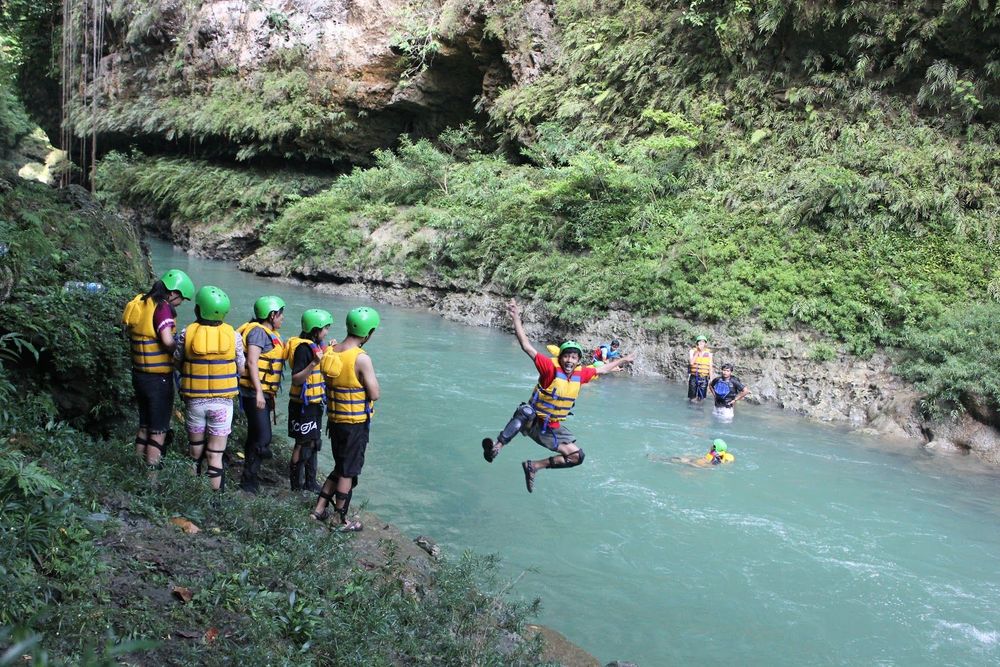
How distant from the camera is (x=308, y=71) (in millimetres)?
30938

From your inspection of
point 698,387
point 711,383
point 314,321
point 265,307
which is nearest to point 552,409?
point 314,321

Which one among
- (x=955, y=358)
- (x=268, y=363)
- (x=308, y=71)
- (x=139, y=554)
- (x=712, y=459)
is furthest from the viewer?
(x=308, y=71)

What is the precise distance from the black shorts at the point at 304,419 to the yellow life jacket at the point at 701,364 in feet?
29.0

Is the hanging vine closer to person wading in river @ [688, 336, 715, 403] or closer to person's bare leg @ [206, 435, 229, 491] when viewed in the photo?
person wading in river @ [688, 336, 715, 403]

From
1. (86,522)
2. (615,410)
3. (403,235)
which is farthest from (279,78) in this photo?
(86,522)

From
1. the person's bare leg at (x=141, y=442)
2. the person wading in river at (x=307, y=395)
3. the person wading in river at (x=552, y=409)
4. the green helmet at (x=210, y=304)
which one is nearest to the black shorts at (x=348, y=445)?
the person wading in river at (x=307, y=395)

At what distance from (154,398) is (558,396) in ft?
12.2

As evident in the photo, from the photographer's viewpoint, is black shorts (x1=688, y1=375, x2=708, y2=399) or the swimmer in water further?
black shorts (x1=688, y1=375, x2=708, y2=399)

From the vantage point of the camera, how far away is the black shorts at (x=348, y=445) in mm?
5914

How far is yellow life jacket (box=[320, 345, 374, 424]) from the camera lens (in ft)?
18.9

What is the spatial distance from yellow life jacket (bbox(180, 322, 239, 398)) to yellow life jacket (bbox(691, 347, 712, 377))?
395 inches

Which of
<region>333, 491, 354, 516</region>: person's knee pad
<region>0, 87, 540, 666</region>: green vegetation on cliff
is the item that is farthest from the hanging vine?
<region>333, 491, 354, 516</region>: person's knee pad

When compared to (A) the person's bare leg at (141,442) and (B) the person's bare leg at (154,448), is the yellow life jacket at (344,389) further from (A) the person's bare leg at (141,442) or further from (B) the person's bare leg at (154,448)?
(A) the person's bare leg at (141,442)

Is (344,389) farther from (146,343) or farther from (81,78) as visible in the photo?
(81,78)
